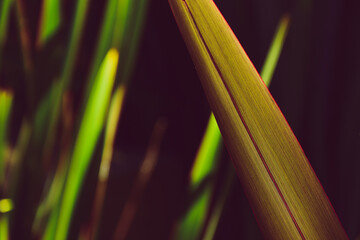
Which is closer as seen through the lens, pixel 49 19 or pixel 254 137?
pixel 254 137

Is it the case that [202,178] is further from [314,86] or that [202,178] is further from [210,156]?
[314,86]

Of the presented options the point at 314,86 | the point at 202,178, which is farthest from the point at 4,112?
the point at 314,86

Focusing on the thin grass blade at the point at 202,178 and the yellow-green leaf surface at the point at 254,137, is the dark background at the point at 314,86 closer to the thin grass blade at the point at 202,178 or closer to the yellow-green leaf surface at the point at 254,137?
the thin grass blade at the point at 202,178

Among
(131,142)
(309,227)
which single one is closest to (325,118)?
(309,227)

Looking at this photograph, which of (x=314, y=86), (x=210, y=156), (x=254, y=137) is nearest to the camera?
(x=254, y=137)

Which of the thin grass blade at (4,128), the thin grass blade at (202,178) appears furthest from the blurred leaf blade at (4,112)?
the thin grass blade at (202,178)

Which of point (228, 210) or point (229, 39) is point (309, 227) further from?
point (228, 210)

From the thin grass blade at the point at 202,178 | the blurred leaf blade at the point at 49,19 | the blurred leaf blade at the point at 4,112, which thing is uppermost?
the blurred leaf blade at the point at 49,19
